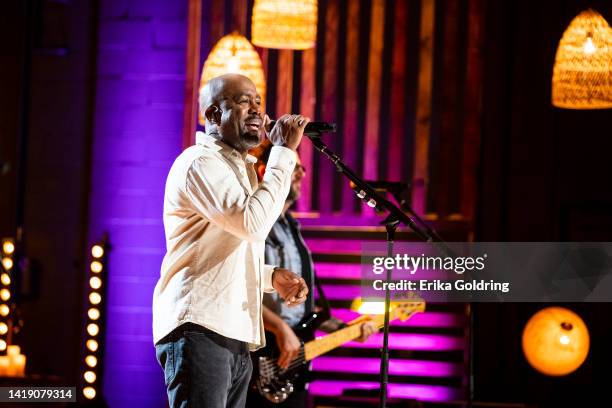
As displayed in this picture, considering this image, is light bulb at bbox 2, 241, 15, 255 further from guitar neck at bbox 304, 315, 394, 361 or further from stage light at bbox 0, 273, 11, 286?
guitar neck at bbox 304, 315, 394, 361

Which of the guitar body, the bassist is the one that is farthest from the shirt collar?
the guitar body

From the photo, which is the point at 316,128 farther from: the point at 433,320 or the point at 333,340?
the point at 433,320

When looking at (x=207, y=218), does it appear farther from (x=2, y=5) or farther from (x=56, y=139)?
(x=2, y=5)

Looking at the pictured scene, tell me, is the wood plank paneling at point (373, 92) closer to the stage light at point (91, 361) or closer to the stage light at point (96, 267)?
the stage light at point (96, 267)

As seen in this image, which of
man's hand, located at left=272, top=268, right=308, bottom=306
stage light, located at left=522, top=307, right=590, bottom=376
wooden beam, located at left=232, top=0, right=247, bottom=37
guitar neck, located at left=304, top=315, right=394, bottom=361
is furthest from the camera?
wooden beam, located at left=232, top=0, right=247, bottom=37

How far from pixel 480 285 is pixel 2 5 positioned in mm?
3343

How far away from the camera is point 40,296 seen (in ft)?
18.5

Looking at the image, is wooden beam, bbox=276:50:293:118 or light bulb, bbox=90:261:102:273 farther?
wooden beam, bbox=276:50:293:118

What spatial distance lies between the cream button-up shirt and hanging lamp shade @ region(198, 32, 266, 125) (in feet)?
7.36

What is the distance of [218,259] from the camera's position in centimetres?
247

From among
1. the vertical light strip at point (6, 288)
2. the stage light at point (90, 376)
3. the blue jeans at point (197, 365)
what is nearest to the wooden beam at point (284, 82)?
the vertical light strip at point (6, 288)

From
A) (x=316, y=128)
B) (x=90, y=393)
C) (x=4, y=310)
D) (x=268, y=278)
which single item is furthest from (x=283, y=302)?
(x=4, y=310)

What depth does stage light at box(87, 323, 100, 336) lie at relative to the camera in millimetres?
5094

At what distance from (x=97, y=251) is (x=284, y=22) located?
165 cm
